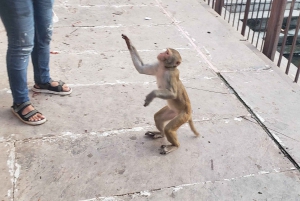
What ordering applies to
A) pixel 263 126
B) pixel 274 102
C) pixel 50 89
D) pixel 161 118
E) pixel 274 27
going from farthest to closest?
pixel 274 27 → pixel 274 102 → pixel 50 89 → pixel 263 126 → pixel 161 118

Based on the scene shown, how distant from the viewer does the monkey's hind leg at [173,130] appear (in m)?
3.07

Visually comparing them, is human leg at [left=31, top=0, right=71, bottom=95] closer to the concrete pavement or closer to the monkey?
the concrete pavement

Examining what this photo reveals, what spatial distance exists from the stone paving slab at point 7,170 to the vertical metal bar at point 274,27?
A: 11.8 ft

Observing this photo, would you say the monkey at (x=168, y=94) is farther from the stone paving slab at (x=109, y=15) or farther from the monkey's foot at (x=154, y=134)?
the stone paving slab at (x=109, y=15)

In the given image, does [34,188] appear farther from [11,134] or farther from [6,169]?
[11,134]

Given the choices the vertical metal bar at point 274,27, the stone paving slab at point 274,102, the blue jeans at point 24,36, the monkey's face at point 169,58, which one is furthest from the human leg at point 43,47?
the vertical metal bar at point 274,27

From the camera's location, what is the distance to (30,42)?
3.21 metres

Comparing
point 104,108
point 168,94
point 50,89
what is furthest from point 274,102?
point 50,89

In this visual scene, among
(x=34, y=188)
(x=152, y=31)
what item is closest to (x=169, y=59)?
(x=34, y=188)

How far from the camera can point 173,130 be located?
3.12 meters

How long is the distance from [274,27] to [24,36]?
3373mm

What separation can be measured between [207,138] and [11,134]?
1.77 metres

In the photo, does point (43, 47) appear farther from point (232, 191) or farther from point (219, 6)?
point (219, 6)

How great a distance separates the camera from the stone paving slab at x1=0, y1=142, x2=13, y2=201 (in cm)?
273
